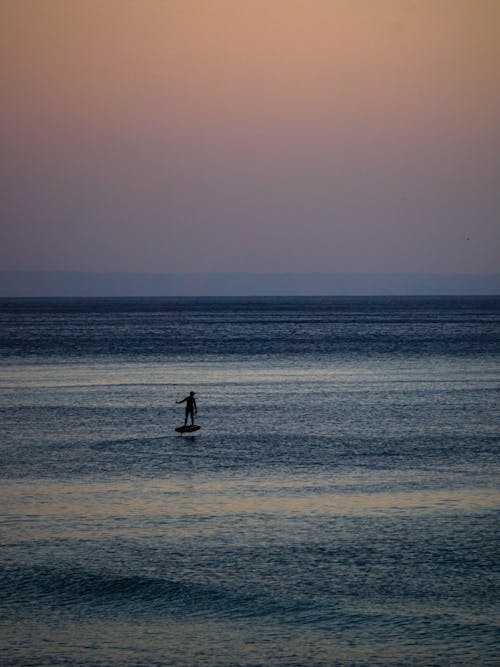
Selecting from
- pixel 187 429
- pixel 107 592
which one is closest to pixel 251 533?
pixel 107 592

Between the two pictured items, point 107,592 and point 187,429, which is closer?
point 107,592

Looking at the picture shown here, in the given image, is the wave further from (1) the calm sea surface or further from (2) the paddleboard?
(2) the paddleboard

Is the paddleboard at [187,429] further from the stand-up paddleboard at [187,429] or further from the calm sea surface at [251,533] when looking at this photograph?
the calm sea surface at [251,533]

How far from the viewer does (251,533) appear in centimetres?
2488

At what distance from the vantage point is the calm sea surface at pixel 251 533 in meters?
18.3

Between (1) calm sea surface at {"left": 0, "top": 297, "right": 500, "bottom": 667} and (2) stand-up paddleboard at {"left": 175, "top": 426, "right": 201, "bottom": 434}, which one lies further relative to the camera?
(2) stand-up paddleboard at {"left": 175, "top": 426, "right": 201, "bottom": 434}

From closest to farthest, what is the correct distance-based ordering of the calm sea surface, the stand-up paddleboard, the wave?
the calm sea surface, the wave, the stand-up paddleboard

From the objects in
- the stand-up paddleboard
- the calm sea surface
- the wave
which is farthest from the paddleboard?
the wave

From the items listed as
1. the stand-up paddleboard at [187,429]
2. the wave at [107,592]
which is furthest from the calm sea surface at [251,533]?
the stand-up paddleboard at [187,429]

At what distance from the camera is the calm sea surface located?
18344mm

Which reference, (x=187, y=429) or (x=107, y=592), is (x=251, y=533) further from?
(x=187, y=429)

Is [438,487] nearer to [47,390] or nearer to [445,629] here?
[445,629]

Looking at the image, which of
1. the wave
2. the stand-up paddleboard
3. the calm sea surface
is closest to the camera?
the calm sea surface

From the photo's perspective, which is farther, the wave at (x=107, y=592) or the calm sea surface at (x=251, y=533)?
the wave at (x=107, y=592)
